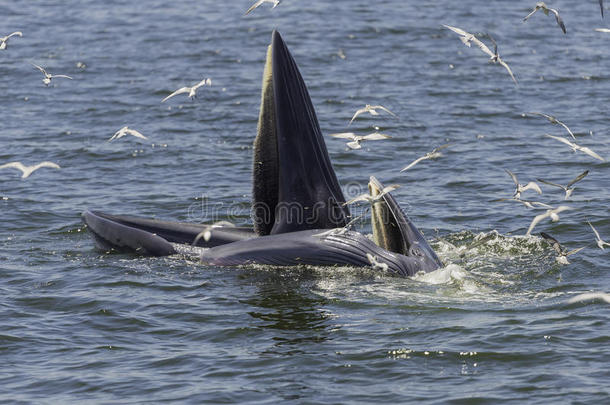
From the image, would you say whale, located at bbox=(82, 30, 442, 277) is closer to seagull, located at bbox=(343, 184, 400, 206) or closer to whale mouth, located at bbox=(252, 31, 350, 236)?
whale mouth, located at bbox=(252, 31, 350, 236)

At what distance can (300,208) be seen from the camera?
45.5ft

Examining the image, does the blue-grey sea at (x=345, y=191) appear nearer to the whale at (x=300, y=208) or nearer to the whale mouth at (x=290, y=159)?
the whale at (x=300, y=208)

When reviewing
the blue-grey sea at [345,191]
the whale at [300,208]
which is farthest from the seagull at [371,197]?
the blue-grey sea at [345,191]

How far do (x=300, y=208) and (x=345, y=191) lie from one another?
5059mm

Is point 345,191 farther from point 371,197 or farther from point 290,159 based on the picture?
point 371,197

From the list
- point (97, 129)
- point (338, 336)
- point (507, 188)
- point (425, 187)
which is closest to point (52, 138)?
point (97, 129)

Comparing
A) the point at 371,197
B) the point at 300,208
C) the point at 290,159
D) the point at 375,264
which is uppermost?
the point at 290,159

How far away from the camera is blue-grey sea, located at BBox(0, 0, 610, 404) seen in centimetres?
1084

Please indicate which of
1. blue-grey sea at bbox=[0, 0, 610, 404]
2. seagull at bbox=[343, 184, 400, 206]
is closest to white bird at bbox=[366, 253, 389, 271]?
blue-grey sea at bbox=[0, 0, 610, 404]

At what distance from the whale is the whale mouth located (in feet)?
0.04

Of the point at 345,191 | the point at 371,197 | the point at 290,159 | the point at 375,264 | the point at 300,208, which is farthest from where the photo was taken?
the point at 345,191

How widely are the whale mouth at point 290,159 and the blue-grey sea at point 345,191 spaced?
800mm

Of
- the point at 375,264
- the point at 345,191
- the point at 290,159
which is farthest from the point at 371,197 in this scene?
the point at 345,191

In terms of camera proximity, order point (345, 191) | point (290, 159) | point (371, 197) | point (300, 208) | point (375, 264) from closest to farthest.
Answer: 1. point (371, 197)
2. point (375, 264)
3. point (290, 159)
4. point (300, 208)
5. point (345, 191)
